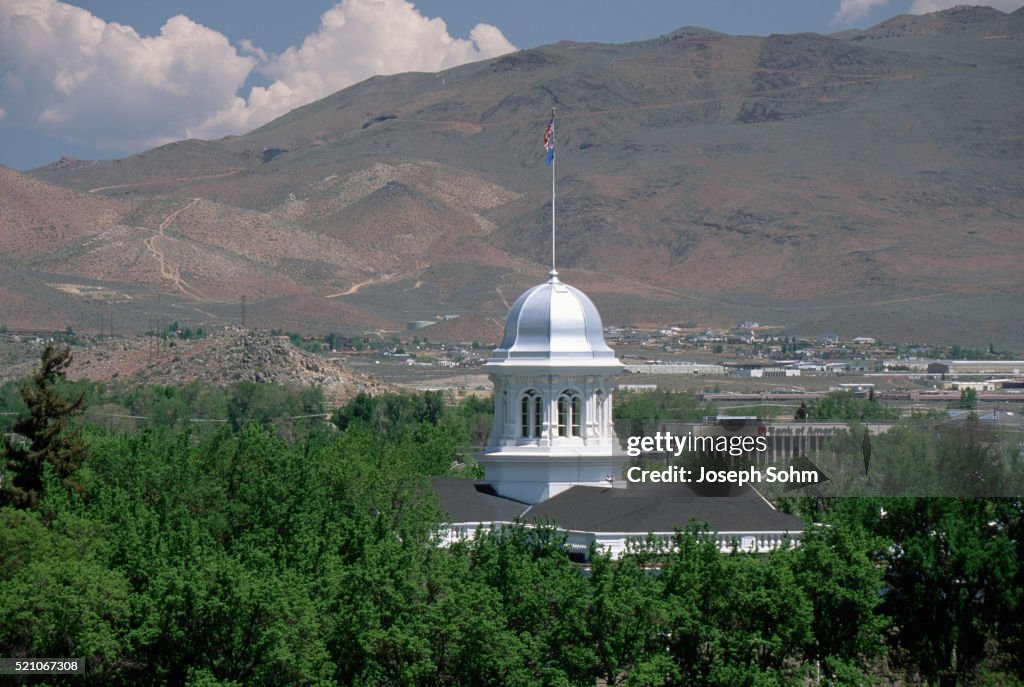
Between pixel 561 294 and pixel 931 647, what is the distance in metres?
14.8

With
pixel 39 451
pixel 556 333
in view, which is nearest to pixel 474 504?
pixel 556 333

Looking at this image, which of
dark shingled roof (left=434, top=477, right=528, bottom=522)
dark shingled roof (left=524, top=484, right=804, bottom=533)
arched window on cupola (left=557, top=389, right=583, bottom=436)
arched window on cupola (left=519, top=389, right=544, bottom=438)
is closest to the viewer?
dark shingled roof (left=524, top=484, right=804, bottom=533)

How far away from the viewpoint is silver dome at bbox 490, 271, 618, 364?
191 ft

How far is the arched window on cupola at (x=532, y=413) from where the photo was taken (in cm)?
5856

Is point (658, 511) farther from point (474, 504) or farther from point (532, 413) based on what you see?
point (532, 413)

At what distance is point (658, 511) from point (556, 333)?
27.2 feet

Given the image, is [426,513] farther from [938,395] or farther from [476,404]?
[938,395]

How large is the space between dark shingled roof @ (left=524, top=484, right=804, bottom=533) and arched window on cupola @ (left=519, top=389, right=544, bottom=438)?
9.74 feet

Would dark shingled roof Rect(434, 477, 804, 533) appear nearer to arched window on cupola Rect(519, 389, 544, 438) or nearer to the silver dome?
arched window on cupola Rect(519, 389, 544, 438)

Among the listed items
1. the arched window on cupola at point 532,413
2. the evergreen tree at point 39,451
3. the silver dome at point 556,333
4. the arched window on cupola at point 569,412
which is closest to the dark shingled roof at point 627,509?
the arched window on cupola at point 532,413

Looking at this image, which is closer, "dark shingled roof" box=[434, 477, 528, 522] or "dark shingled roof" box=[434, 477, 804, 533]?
"dark shingled roof" box=[434, 477, 804, 533]

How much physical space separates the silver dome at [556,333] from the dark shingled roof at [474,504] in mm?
3673

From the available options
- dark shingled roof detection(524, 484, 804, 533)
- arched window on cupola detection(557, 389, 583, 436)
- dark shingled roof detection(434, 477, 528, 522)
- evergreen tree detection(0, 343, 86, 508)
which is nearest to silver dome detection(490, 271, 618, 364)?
arched window on cupola detection(557, 389, 583, 436)

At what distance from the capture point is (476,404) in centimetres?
15238
